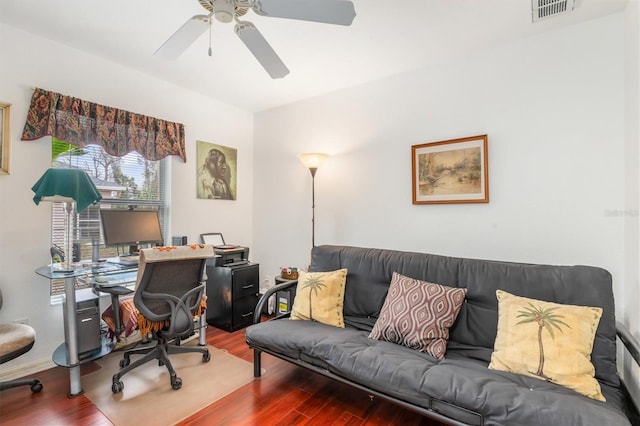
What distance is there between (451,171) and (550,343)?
155cm

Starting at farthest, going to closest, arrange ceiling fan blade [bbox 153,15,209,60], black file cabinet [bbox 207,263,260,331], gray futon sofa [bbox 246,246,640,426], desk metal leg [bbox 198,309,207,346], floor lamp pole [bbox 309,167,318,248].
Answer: floor lamp pole [bbox 309,167,318,248] → black file cabinet [bbox 207,263,260,331] → desk metal leg [bbox 198,309,207,346] → ceiling fan blade [bbox 153,15,209,60] → gray futon sofa [bbox 246,246,640,426]

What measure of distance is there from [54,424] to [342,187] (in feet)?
9.39

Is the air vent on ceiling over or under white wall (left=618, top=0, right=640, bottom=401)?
over

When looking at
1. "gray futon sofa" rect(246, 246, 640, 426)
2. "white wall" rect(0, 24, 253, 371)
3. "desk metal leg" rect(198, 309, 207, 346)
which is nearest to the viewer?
"gray futon sofa" rect(246, 246, 640, 426)

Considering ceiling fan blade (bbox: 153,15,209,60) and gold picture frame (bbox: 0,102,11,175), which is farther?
gold picture frame (bbox: 0,102,11,175)

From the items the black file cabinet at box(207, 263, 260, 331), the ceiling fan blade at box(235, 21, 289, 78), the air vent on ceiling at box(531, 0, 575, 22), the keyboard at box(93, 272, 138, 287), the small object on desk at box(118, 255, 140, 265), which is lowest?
the black file cabinet at box(207, 263, 260, 331)

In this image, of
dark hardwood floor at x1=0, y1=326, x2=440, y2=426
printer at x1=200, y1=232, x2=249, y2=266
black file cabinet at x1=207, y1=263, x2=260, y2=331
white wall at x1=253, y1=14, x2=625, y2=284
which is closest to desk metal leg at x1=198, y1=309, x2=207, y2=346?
black file cabinet at x1=207, y1=263, x2=260, y2=331

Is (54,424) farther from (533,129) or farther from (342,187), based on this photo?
(533,129)

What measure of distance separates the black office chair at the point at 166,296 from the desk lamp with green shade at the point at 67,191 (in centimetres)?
61

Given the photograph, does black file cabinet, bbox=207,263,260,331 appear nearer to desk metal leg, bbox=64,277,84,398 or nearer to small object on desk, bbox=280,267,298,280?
small object on desk, bbox=280,267,298,280

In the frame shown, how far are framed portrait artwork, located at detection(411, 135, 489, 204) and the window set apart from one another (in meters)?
2.66

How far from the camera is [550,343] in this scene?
1586 millimetres

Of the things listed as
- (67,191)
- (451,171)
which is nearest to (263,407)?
(67,191)

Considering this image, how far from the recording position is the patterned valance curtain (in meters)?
2.41
